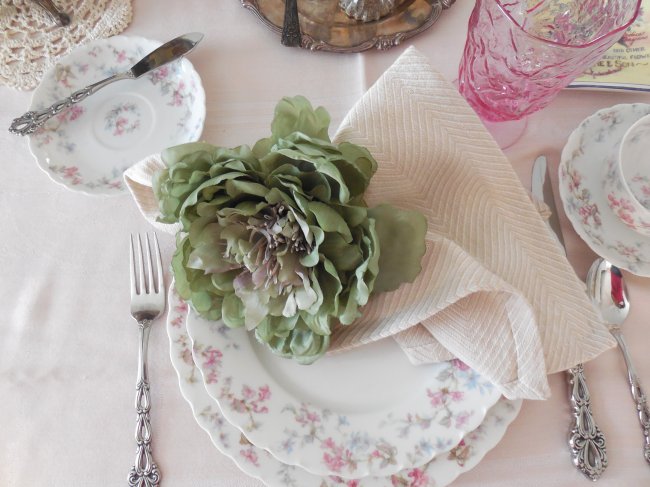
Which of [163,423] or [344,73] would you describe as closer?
[163,423]

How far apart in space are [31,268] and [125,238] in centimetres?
9

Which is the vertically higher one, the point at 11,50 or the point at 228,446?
the point at 11,50

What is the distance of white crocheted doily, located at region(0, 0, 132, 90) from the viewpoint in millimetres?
546

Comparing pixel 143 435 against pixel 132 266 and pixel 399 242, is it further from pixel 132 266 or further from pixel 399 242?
pixel 399 242

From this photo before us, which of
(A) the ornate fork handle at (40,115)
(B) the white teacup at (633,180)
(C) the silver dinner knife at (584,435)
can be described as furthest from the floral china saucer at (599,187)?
(A) the ornate fork handle at (40,115)

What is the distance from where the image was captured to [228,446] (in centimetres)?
38

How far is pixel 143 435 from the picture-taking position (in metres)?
0.41

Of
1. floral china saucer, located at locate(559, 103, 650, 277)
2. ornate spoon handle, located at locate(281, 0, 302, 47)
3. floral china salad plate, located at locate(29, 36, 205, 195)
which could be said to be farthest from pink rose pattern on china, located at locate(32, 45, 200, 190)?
floral china saucer, located at locate(559, 103, 650, 277)

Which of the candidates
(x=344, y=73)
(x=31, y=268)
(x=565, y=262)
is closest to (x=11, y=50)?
(x=31, y=268)

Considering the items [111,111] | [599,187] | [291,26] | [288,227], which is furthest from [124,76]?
[599,187]

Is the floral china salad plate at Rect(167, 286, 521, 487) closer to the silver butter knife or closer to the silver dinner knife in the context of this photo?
the silver dinner knife

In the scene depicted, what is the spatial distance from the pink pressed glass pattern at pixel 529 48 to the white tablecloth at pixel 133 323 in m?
0.05

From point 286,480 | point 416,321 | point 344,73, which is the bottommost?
point 286,480

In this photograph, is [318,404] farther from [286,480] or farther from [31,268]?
[31,268]
